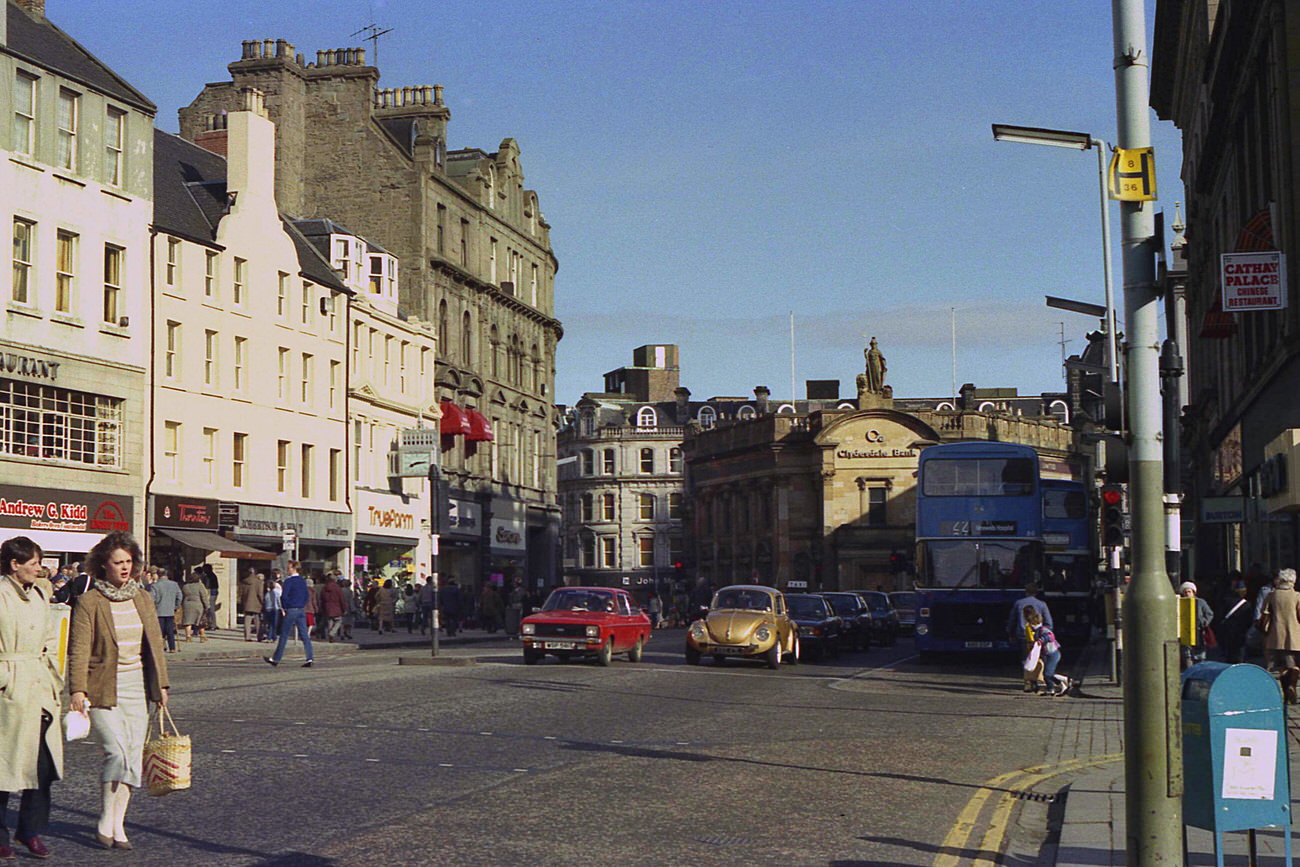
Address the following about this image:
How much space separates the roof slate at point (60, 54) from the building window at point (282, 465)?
1229cm

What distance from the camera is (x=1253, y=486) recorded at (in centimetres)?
3425

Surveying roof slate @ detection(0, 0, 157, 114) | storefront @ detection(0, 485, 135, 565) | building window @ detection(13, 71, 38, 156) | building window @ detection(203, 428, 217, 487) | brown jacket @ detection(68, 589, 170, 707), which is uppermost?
roof slate @ detection(0, 0, 157, 114)

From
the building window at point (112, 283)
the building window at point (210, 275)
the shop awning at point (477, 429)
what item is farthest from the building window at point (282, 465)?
the shop awning at point (477, 429)

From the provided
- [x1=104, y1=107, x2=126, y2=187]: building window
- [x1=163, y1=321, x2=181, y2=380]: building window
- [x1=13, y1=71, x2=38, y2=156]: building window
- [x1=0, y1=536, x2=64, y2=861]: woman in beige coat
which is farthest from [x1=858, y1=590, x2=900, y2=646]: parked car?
[x1=0, y1=536, x2=64, y2=861]: woman in beige coat

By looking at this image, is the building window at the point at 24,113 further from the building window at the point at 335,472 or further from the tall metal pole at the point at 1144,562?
the tall metal pole at the point at 1144,562

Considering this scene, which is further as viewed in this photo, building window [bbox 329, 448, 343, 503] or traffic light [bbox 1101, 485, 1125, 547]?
building window [bbox 329, 448, 343, 503]

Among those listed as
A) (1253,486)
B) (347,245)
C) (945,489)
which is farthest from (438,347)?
(1253,486)

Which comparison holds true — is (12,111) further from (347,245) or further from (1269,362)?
(1269,362)

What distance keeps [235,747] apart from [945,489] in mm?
23003

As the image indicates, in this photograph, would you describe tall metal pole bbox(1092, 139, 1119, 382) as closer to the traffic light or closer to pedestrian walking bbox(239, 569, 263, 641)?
the traffic light

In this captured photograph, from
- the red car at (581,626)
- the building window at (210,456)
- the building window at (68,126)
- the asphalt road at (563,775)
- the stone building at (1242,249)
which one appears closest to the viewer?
the asphalt road at (563,775)

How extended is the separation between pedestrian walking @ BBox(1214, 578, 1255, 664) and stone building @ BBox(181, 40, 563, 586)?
39206mm

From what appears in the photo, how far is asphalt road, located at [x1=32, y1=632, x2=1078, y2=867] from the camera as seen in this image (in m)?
9.59

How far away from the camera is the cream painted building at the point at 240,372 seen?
44188 mm
